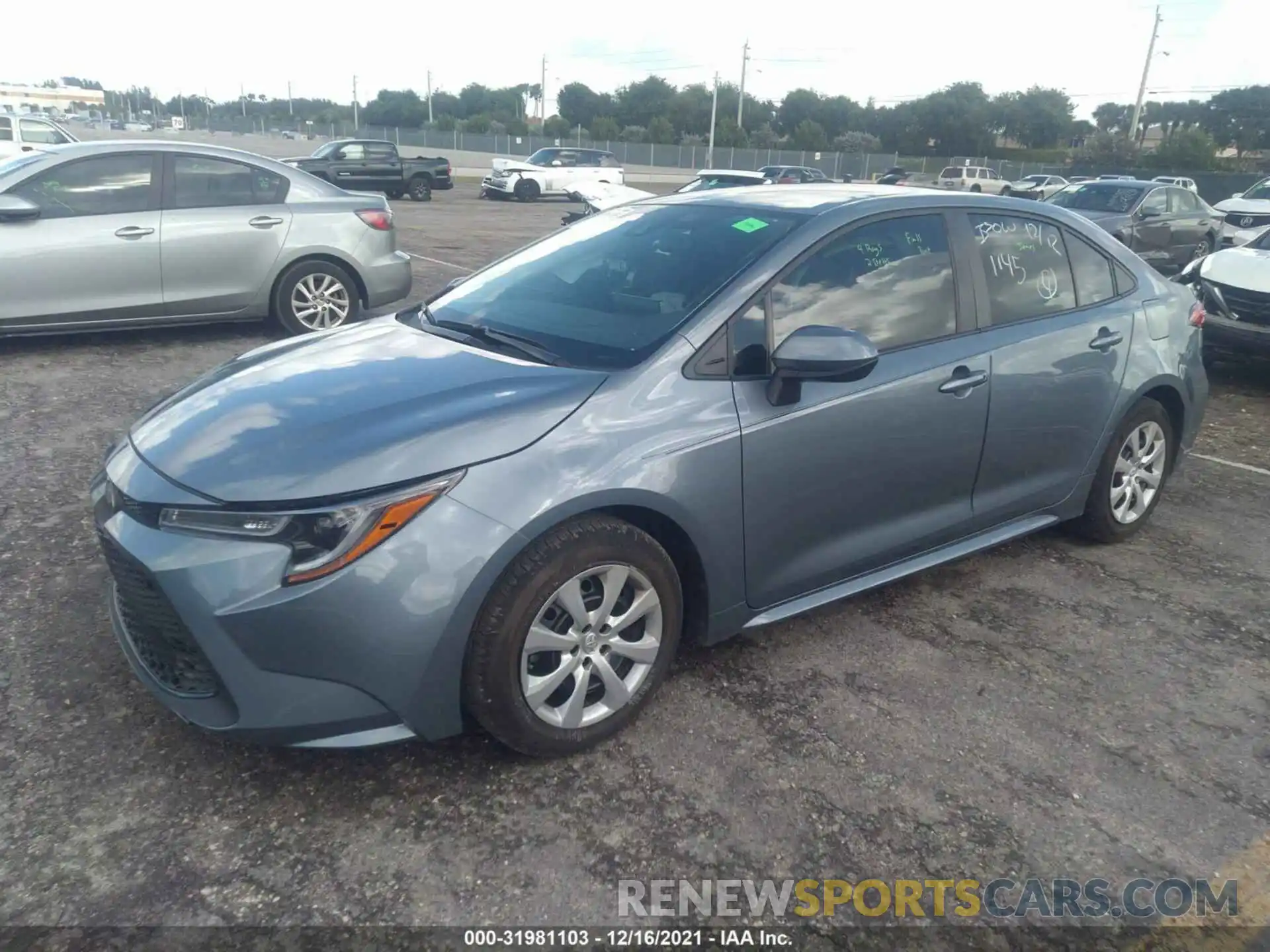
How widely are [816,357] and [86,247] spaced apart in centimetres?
603

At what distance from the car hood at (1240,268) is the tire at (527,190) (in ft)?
74.7

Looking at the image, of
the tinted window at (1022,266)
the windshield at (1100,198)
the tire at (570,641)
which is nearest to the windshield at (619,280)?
the tire at (570,641)

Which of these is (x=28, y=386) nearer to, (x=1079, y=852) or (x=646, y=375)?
(x=646, y=375)

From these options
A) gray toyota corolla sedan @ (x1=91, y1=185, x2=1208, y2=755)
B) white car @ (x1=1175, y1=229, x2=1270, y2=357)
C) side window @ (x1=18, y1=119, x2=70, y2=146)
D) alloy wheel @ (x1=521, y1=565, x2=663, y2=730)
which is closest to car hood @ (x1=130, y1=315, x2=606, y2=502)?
gray toyota corolla sedan @ (x1=91, y1=185, x2=1208, y2=755)

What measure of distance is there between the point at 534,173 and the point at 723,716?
1111 inches

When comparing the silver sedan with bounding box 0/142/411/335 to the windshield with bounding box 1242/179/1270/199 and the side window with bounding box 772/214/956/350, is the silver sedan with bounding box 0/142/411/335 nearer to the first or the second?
the side window with bounding box 772/214/956/350

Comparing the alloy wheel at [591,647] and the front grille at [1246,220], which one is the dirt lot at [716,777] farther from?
the front grille at [1246,220]

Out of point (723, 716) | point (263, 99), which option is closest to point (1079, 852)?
point (723, 716)

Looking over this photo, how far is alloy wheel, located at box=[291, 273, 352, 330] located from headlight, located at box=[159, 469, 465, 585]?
580 cm

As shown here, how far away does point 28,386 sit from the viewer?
6391 mm

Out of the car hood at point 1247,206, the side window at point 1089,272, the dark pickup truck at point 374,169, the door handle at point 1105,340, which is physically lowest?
the dark pickup truck at point 374,169

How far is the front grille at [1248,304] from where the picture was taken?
8.15 metres

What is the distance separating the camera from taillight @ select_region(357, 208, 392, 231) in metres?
8.20

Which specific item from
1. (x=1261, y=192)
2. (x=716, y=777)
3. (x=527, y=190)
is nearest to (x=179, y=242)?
(x=716, y=777)
